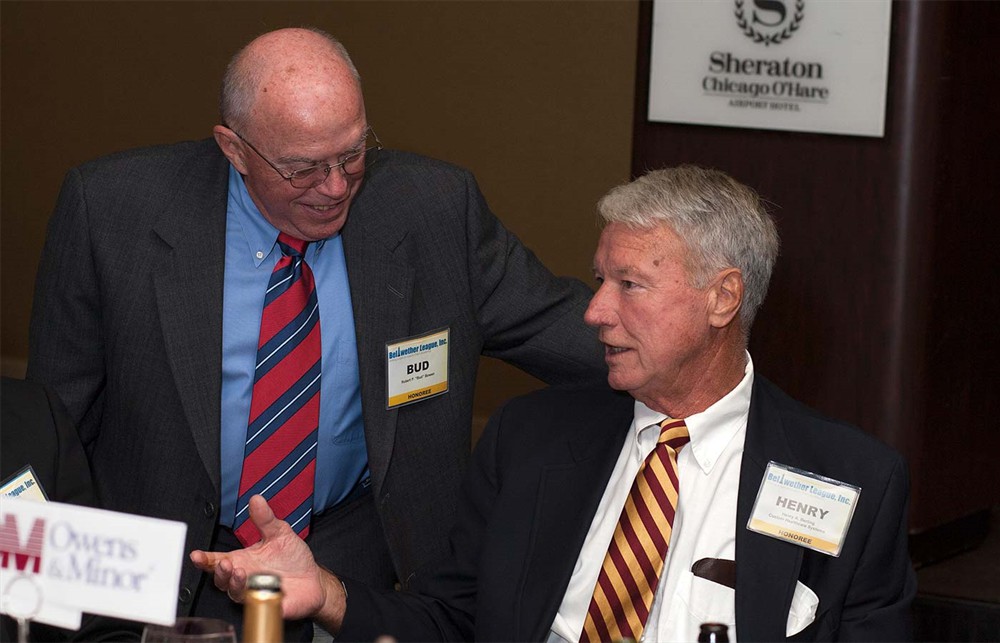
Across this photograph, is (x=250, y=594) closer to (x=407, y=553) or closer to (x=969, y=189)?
(x=407, y=553)

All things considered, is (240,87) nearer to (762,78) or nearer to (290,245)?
(290,245)

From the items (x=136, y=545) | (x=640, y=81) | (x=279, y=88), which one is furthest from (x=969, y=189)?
(x=136, y=545)

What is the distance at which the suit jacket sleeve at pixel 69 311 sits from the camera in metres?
2.57

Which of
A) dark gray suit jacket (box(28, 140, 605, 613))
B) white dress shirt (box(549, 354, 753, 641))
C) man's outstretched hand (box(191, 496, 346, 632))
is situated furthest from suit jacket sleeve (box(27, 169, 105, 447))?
white dress shirt (box(549, 354, 753, 641))

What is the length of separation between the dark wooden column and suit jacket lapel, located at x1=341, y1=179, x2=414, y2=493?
193 cm

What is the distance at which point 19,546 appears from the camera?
160cm

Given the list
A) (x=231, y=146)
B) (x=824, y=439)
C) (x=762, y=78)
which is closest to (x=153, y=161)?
(x=231, y=146)

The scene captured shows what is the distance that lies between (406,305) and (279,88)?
Result: 497 mm

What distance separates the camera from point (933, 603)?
357 centimetres

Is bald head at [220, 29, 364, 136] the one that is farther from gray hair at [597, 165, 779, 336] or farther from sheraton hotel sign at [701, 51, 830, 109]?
sheraton hotel sign at [701, 51, 830, 109]

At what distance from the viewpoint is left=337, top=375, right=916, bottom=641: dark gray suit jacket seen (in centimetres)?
212

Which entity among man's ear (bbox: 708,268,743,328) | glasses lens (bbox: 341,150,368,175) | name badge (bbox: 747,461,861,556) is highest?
glasses lens (bbox: 341,150,368,175)

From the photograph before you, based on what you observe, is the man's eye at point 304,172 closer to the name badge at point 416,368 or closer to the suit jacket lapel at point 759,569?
the name badge at point 416,368

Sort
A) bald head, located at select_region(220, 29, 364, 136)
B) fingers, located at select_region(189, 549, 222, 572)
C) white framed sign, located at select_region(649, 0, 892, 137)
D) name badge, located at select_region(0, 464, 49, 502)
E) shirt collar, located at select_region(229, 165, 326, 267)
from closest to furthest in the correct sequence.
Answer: fingers, located at select_region(189, 549, 222, 572)
name badge, located at select_region(0, 464, 49, 502)
bald head, located at select_region(220, 29, 364, 136)
shirt collar, located at select_region(229, 165, 326, 267)
white framed sign, located at select_region(649, 0, 892, 137)
